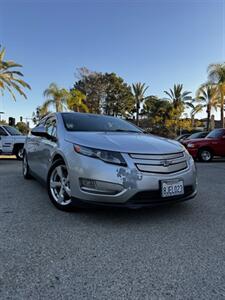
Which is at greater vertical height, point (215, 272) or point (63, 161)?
point (63, 161)

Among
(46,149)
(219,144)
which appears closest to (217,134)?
(219,144)

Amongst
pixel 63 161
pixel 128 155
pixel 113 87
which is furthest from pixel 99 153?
pixel 113 87

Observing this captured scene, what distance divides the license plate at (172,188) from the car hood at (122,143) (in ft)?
1.27

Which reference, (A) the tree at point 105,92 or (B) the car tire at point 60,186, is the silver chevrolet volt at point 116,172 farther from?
(A) the tree at point 105,92

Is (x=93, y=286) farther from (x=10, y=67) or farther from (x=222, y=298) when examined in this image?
(x=10, y=67)

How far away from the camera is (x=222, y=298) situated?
5.86ft

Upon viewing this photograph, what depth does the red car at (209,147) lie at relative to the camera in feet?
37.3

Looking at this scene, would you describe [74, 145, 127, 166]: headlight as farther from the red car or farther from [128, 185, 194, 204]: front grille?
the red car

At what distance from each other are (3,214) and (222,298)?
2825 millimetres

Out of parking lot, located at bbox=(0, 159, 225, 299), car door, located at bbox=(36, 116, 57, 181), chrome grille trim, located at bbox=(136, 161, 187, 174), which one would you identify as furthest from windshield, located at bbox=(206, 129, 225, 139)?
chrome grille trim, located at bbox=(136, 161, 187, 174)

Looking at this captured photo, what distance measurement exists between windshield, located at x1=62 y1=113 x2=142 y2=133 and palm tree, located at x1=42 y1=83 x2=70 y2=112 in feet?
86.6

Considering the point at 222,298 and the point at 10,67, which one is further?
the point at 10,67

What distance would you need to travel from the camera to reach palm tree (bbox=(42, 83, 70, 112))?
30.2m

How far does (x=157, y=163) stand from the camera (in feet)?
10.1
